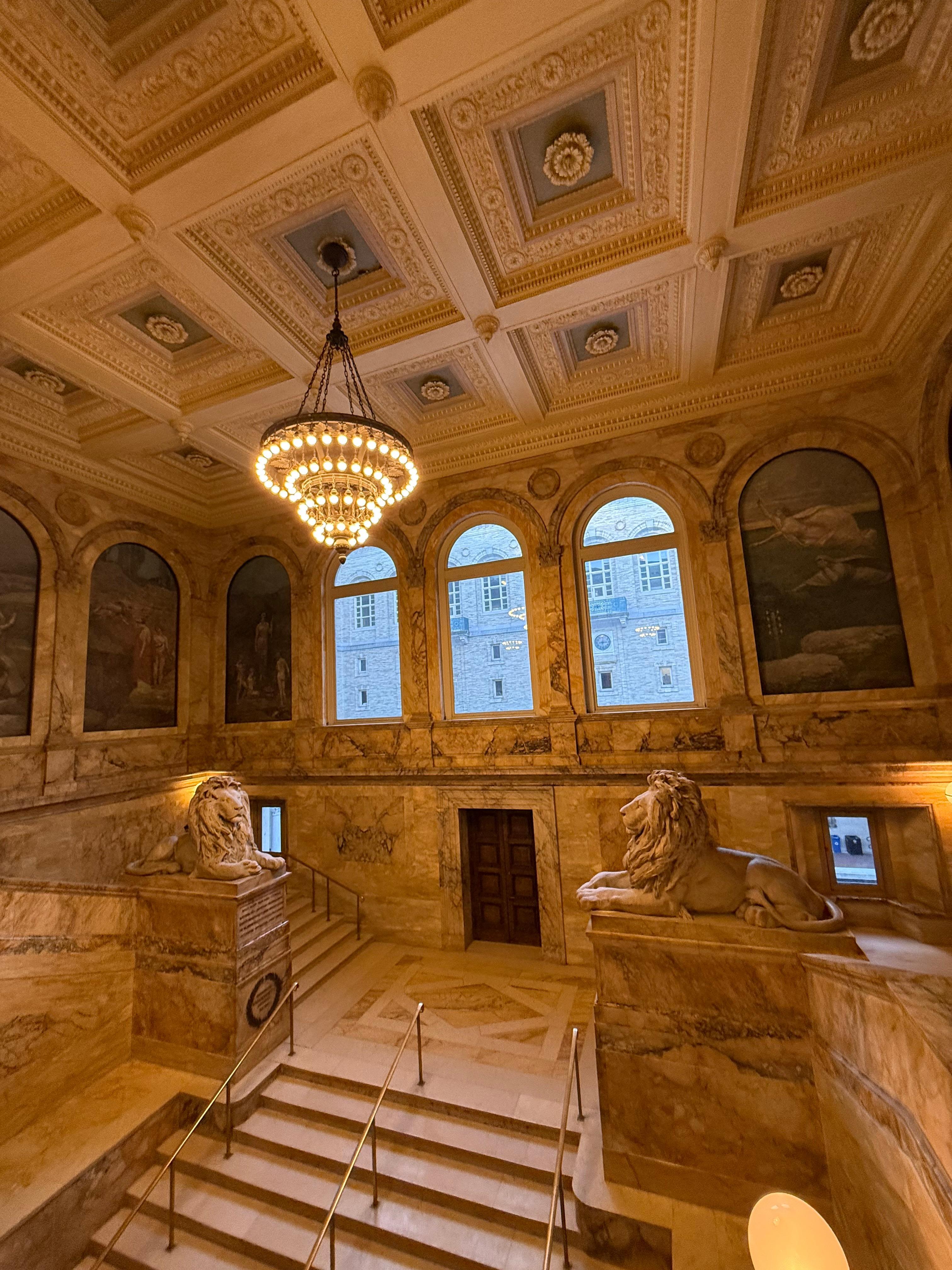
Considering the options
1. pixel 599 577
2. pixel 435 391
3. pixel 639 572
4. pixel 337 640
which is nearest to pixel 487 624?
pixel 599 577

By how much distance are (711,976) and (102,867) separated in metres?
8.02

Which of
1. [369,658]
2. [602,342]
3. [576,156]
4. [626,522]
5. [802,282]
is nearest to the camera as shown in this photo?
[576,156]

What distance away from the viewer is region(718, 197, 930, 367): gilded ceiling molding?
5027mm

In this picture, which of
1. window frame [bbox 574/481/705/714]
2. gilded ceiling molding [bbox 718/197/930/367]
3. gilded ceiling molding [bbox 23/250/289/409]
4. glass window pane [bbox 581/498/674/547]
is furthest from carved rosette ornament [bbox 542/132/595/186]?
glass window pane [bbox 581/498/674/547]

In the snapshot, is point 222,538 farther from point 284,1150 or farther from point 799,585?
point 799,585

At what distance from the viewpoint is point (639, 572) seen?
797cm

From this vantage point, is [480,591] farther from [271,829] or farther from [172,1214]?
[172,1214]

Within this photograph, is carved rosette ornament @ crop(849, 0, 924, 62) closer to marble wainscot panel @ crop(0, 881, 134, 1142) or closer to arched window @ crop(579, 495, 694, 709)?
arched window @ crop(579, 495, 694, 709)

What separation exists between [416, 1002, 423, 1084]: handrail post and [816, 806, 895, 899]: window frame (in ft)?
16.1

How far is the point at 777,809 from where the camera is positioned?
6512 millimetres

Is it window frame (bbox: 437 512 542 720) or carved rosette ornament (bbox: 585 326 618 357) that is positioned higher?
carved rosette ornament (bbox: 585 326 618 357)

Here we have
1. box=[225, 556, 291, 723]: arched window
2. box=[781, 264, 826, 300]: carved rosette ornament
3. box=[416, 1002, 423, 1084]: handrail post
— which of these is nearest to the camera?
box=[416, 1002, 423, 1084]: handrail post

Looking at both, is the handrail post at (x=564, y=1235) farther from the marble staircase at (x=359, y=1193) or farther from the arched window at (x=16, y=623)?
the arched window at (x=16, y=623)

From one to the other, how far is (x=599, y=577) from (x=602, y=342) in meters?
3.18
